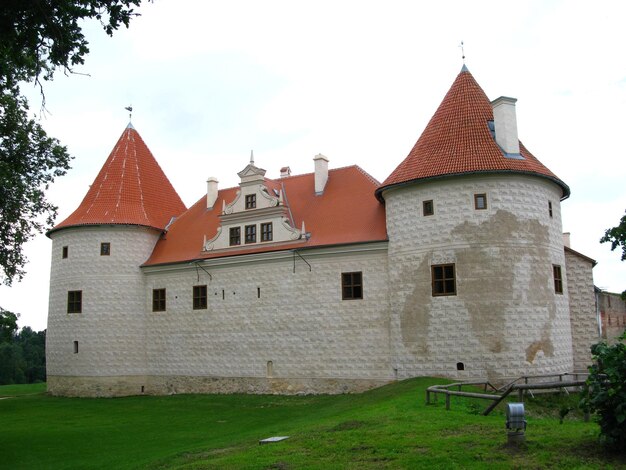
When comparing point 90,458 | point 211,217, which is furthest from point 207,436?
point 211,217

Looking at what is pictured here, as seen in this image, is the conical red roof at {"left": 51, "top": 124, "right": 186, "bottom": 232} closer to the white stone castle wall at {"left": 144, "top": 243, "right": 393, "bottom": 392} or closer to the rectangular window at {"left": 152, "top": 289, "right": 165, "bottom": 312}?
the white stone castle wall at {"left": 144, "top": 243, "right": 393, "bottom": 392}

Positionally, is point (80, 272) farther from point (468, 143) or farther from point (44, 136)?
point (468, 143)

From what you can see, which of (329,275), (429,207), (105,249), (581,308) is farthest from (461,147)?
(105,249)

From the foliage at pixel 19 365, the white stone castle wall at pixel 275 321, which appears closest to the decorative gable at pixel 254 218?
the white stone castle wall at pixel 275 321

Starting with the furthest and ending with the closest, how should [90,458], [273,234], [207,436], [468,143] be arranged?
[273,234]
[468,143]
[207,436]
[90,458]

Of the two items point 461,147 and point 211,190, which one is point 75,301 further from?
point 461,147

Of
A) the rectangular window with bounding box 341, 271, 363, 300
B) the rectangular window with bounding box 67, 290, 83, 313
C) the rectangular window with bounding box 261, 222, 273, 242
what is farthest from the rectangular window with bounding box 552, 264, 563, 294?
the rectangular window with bounding box 67, 290, 83, 313

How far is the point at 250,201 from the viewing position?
96.4 feet

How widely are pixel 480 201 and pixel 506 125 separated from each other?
129 inches

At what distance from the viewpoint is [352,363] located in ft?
82.7

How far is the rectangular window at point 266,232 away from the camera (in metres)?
28.5

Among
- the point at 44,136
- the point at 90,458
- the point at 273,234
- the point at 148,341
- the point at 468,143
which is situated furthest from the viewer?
the point at 148,341

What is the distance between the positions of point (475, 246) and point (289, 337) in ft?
29.7

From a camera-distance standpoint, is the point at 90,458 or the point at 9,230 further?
the point at 9,230
